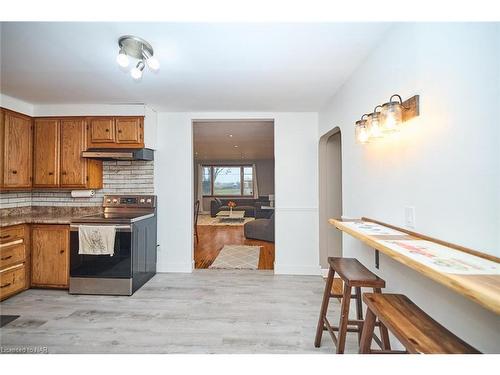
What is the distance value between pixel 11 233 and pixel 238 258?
9.89 feet

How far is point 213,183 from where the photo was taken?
11.5 m

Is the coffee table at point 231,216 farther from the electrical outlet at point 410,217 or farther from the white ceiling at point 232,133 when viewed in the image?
the electrical outlet at point 410,217

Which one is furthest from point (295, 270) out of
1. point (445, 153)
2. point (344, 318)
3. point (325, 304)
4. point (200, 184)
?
point (200, 184)

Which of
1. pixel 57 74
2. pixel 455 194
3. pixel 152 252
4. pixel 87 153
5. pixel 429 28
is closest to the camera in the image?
pixel 455 194

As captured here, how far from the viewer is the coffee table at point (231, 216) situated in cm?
830

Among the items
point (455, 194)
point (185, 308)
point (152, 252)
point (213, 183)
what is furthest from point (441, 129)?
point (213, 183)

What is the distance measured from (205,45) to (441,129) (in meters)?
1.64

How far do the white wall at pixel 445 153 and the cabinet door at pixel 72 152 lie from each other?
11.5 ft

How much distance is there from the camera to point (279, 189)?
11.6 feet

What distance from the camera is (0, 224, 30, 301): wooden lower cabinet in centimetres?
257

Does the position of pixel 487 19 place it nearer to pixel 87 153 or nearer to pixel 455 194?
pixel 455 194

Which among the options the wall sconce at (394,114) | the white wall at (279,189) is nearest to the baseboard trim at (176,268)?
the white wall at (279,189)

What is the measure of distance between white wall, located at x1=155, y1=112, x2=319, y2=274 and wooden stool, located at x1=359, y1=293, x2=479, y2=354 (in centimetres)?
230

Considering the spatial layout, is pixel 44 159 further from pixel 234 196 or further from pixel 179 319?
pixel 234 196
